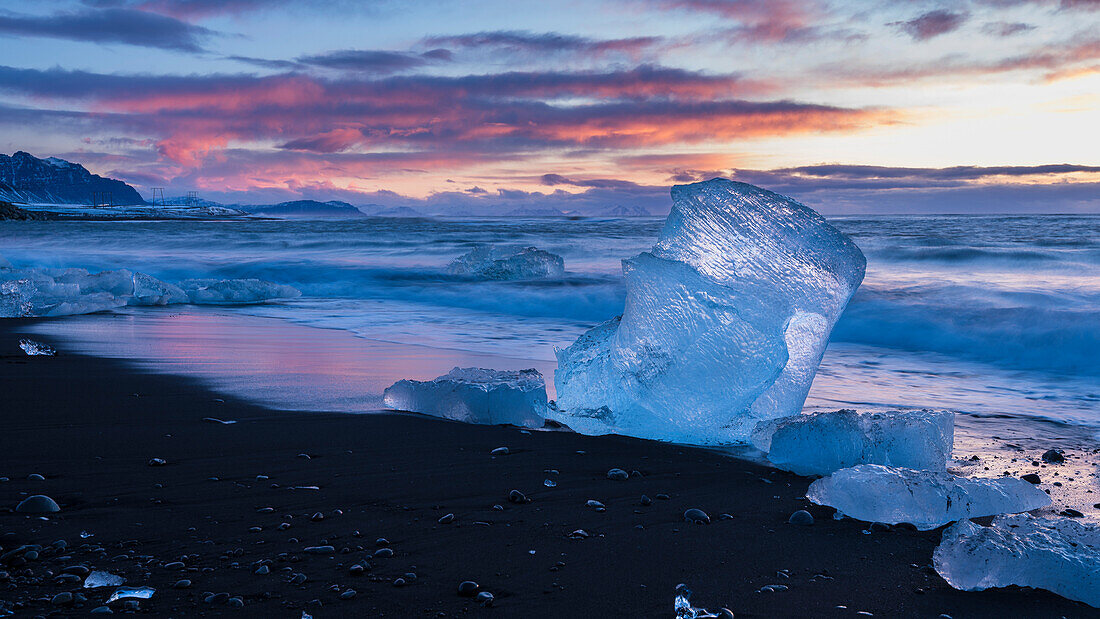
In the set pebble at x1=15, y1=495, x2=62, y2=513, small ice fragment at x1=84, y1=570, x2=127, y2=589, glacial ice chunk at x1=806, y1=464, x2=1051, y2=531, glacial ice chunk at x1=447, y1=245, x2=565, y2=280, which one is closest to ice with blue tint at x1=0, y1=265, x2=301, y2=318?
glacial ice chunk at x1=447, y1=245, x2=565, y2=280

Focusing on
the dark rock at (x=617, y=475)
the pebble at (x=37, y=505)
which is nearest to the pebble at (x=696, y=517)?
the dark rock at (x=617, y=475)

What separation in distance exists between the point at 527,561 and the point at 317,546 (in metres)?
0.56

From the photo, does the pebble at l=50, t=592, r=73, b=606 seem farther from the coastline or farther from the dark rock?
the dark rock

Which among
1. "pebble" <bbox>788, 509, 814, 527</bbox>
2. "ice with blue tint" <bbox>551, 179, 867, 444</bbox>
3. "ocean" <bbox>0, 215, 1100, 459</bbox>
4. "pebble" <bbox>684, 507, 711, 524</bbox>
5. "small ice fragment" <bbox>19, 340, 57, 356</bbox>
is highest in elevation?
"ice with blue tint" <bbox>551, 179, 867, 444</bbox>

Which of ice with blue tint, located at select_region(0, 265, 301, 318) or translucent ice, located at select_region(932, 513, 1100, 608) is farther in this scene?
ice with blue tint, located at select_region(0, 265, 301, 318)

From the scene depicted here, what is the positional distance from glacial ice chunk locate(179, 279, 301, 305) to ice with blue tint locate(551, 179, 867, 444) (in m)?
7.97

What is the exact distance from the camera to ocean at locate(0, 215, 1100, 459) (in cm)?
460

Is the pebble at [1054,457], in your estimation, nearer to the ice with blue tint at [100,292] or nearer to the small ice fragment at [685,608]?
the small ice fragment at [685,608]

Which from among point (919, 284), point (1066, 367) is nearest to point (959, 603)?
point (1066, 367)

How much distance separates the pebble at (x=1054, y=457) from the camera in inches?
126

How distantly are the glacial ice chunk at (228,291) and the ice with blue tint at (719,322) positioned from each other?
314 inches

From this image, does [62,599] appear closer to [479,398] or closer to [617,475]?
[617,475]

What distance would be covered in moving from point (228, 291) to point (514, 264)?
4.65 m

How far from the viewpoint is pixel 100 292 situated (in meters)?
9.16
